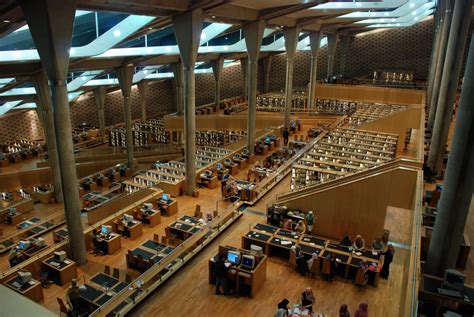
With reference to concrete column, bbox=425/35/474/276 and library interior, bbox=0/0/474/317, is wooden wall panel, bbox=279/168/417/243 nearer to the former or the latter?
library interior, bbox=0/0/474/317

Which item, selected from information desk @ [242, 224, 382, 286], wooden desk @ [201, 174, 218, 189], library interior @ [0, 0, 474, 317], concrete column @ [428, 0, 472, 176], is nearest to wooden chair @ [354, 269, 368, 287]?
library interior @ [0, 0, 474, 317]

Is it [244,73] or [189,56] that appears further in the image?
[244,73]

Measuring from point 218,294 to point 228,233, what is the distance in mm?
3227

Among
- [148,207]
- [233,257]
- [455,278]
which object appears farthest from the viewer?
[148,207]

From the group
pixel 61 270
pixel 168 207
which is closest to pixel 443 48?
pixel 168 207

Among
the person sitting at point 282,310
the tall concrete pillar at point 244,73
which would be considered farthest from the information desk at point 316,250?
the tall concrete pillar at point 244,73

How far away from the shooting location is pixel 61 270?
1209 cm

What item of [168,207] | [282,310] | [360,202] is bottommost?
[168,207]

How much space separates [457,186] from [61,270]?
11.6 metres

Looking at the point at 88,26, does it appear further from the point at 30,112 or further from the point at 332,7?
the point at 30,112

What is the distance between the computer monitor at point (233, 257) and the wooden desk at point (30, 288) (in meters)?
5.85

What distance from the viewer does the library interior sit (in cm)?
952

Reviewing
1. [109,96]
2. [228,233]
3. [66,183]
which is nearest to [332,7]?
[228,233]

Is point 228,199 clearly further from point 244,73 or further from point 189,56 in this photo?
point 244,73
